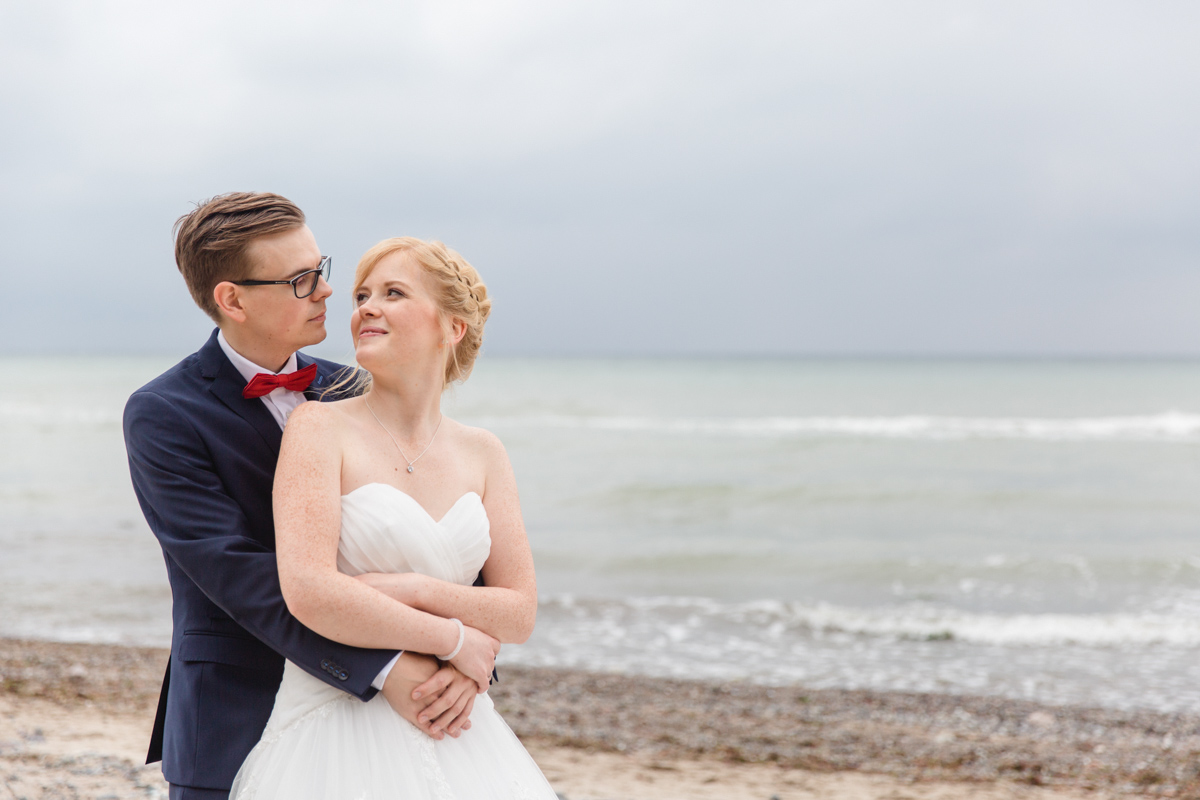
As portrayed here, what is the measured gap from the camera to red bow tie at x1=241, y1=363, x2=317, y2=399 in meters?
2.34

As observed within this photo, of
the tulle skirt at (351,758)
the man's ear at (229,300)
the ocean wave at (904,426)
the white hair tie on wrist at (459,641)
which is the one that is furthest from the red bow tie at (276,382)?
the ocean wave at (904,426)

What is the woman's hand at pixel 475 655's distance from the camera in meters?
2.08

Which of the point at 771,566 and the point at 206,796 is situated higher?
the point at 206,796

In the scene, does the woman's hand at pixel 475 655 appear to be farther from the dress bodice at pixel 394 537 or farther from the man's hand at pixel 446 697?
the dress bodice at pixel 394 537

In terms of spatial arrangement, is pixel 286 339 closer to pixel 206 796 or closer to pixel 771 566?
pixel 206 796

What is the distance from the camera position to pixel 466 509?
2.22m

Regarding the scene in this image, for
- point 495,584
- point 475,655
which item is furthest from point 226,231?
point 475,655

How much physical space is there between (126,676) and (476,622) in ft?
22.3

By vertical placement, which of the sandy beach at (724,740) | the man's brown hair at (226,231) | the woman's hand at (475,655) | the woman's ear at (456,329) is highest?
the man's brown hair at (226,231)

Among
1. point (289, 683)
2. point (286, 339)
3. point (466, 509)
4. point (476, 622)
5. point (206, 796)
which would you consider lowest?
→ point (206, 796)

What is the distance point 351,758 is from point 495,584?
0.50 metres

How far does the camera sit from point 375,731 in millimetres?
2141

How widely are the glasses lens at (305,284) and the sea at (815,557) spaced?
3.22 meters

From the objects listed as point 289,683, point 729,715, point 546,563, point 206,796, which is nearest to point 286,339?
point 289,683
